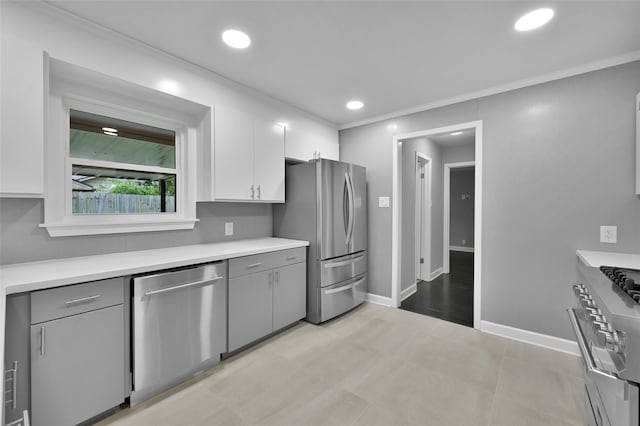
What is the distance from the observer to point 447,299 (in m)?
3.82

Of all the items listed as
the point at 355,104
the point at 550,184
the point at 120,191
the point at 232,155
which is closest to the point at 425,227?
the point at 550,184

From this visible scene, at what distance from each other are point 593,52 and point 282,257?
308cm

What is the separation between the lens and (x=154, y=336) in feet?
5.83

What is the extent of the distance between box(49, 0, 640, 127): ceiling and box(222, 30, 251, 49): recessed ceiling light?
0.05 m

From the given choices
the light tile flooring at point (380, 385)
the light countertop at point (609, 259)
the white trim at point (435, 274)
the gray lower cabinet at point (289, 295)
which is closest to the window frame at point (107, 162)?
the gray lower cabinet at point (289, 295)

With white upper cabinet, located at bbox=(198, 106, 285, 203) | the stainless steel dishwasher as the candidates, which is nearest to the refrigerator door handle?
white upper cabinet, located at bbox=(198, 106, 285, 203)

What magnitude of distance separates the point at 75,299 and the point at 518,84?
3.83 metres

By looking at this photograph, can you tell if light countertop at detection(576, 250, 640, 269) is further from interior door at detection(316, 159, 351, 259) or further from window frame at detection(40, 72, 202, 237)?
window frame at detection(40, 72, 202, 237)

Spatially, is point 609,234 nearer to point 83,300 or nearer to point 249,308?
point 249,308

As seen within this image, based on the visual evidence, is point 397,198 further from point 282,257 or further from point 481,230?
point 282,257

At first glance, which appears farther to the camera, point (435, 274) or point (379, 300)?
point (435, 274)

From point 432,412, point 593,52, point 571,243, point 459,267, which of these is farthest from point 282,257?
point 459,267

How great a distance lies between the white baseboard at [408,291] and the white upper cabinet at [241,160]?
2.19 m

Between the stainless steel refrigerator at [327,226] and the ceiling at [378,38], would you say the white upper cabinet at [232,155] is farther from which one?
the stainless steel refrigerator at [327,226]
